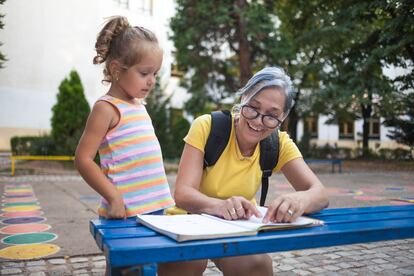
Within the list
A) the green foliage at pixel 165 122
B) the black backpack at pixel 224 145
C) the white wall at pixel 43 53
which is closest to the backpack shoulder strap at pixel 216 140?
the black backpack at pixel 224 145

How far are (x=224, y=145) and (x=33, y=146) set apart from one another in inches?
545

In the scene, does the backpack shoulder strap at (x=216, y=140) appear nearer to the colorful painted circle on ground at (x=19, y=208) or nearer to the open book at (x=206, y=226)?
the open book at (x=206, y=226)

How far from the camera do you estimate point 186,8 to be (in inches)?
674

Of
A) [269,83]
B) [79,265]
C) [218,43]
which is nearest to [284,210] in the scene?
[269,83]

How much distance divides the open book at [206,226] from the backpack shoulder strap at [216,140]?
0.46 metres

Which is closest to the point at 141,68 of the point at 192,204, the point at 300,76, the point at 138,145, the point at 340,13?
the point at 138,145

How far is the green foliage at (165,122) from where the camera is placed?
44.8ft

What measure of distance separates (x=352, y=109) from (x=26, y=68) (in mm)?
16479

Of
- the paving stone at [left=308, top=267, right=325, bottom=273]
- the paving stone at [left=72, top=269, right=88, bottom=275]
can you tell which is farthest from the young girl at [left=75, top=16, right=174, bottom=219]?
the paving stone at [left=308, top=267, right=325, bottom=273]

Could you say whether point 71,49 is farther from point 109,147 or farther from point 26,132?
point 109,147

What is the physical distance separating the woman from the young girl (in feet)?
0.59

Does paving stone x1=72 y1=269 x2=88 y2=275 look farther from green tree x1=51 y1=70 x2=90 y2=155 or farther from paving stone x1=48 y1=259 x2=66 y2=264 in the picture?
green tree x1=51 y1=70 x2=90 y2=155

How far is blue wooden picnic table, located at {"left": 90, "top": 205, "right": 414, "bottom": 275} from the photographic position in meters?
1.25

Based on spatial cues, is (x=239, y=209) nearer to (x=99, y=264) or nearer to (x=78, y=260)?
(x=99, y=264)
